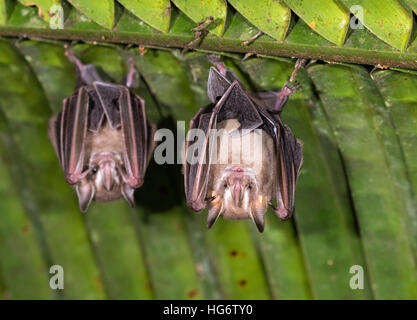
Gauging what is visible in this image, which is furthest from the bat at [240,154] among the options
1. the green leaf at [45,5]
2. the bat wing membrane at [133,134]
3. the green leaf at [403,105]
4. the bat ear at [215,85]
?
the green leaf at [45,5]

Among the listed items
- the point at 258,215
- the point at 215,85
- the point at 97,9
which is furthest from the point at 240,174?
the point at 97,9

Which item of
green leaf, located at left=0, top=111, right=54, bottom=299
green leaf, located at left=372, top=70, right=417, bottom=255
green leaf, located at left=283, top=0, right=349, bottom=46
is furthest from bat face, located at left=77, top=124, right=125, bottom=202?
green leaf, located at left=372, top=70, right=417, bottom=255

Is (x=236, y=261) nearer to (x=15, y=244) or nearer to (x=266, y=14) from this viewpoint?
(x=15, y=244)

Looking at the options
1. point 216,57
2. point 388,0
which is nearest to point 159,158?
point 216,57

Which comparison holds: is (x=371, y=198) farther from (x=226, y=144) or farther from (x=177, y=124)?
(x=177, y=124)

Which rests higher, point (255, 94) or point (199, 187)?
point (255, 94)

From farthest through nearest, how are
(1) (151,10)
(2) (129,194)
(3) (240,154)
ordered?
(2) (129,194) < (3) (240,154) < (1) (151,10)
